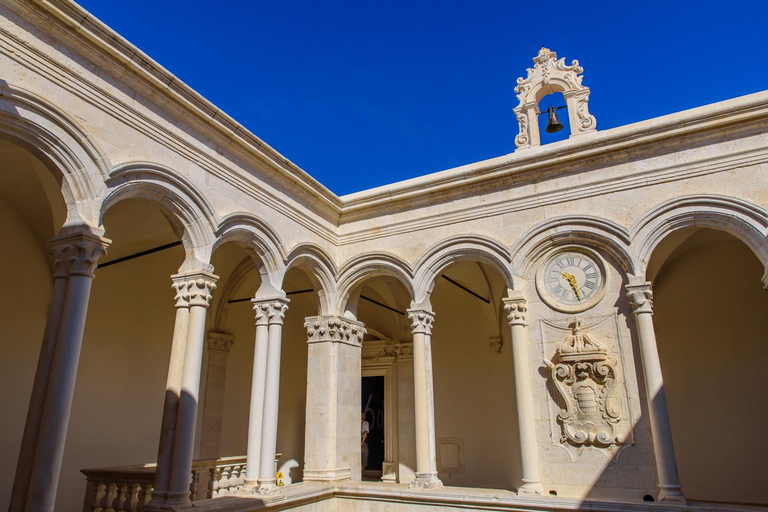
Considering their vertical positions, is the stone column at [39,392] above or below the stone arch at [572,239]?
below

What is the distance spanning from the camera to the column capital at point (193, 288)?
21.0ft

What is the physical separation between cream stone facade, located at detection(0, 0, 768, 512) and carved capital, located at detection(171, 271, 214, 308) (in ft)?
0.09

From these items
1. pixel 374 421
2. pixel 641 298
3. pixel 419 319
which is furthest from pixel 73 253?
pixel 374 421

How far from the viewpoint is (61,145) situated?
5.16 metres

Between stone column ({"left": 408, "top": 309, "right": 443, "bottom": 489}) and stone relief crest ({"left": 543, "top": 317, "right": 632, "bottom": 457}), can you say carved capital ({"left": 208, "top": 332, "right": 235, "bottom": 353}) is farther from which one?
stone relief crest ({"left": 543, "top": 317, "right": 632, "bottom": 457})

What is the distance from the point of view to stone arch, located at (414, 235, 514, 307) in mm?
7859

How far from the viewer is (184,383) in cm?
616

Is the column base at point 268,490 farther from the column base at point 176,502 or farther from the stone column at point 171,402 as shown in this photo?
the stone column at point 171,402

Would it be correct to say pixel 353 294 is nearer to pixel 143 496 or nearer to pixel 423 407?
pixel 423 407

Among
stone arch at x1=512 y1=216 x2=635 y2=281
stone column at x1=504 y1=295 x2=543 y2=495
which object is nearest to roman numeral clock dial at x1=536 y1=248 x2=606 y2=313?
stone arch at x1=512 y1=216 x2=635 y2=281

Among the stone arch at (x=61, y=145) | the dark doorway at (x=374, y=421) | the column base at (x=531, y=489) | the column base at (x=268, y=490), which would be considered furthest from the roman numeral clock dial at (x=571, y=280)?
the stone arch at (x=61, y=145)

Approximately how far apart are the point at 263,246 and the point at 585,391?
450 centimetres

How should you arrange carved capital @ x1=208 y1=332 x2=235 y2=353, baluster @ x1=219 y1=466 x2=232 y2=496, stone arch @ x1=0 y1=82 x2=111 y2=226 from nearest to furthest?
stone arch @ x1=0 y1=82 x2=111 y2=226
baluster @ x1=219 y1=466 x2=232 y2=496
carved capital @ x1=208 y1=332 x2=235 y2=353

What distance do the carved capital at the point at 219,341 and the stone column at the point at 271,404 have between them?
328 centimetres
